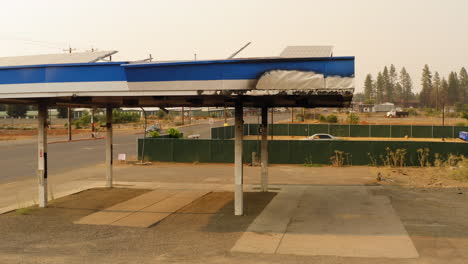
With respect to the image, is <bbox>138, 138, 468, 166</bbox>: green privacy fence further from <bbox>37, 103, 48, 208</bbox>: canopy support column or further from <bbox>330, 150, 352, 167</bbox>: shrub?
<bbox>37, 103, 48, 208</bbox>: canopy support column

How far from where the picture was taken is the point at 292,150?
3247 centimetres

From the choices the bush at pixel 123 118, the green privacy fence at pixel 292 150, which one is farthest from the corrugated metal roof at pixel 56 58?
the bush at pixel 123 118

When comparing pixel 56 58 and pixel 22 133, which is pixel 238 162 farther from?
pixel 22 133

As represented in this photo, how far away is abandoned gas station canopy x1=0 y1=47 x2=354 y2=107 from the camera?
40.0 feet

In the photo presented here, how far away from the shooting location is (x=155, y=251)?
11.5 metres

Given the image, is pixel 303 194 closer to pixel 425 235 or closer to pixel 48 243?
pixel 425 235


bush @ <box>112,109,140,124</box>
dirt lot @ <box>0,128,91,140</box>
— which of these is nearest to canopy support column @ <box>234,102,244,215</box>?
dirt lot @ <box>0,128,91,140</box>

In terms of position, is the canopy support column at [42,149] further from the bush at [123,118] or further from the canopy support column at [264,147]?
the bush at [123,118]

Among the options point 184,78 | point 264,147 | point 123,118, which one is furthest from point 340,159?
point 123,118

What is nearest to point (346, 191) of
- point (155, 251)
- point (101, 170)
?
point (155, 251)

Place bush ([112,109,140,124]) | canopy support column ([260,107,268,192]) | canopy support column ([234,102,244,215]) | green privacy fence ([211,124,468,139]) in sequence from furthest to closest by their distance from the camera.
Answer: bush ([112,109,140,124]) → green privacy fence ([211,124,468,139]) → canopy support column ([260,107,268,192]) → canopy support column ([234,102,244,215])

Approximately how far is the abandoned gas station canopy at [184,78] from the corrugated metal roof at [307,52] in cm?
8

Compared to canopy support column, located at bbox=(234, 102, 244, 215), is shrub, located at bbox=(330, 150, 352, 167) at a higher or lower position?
lower

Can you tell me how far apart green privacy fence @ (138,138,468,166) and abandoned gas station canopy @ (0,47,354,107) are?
59.4 ft
